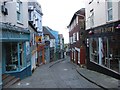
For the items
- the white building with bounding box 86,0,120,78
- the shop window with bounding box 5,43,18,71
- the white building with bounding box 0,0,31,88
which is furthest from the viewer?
the shop window with bounding box 5,43,18,71

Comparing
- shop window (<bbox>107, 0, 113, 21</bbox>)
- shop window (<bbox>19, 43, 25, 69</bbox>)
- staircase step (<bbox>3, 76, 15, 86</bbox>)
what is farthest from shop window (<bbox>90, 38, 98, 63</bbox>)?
staircase step (<bbox>3, 76, 15, 86</bbox>)

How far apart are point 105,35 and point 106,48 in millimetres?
865

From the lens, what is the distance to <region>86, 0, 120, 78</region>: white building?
15.0m

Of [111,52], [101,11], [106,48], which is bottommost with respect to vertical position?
[111,52]

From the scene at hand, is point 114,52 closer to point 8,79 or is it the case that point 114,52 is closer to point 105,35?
point 105,35

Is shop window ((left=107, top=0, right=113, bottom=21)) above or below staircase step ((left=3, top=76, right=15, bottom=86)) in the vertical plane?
above

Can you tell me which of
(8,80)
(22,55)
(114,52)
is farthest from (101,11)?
(8,80)

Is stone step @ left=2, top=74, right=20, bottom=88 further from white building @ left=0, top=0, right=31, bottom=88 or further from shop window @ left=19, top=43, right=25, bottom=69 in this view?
shop window @ left=19, top=43, right=25, bottom=69

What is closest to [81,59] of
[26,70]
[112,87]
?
[26,70]

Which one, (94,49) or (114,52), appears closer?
(114,52)

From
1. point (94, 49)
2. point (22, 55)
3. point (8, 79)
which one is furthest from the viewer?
point (94, 49)

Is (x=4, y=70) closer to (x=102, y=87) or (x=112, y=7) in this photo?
(x=102, y=87)

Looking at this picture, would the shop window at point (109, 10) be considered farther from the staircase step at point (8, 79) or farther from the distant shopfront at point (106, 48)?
the staircase step at point (8, 79)

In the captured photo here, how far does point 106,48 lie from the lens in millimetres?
17578
